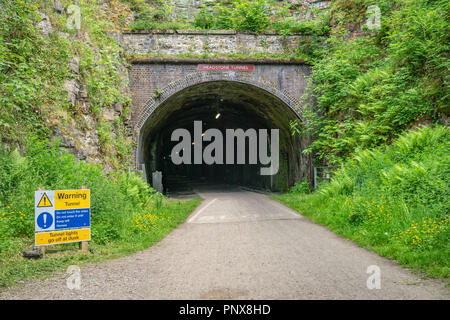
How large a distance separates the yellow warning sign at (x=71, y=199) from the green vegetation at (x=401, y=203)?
549 centimetres

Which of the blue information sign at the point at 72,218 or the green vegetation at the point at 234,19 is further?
the green vegetation at the point at 234,19

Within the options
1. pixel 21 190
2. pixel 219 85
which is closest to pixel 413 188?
pixel 21 190

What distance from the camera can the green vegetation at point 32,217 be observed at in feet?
16.1

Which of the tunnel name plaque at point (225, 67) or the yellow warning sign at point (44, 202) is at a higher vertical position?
the tunnel name plaque at point (225, 67)

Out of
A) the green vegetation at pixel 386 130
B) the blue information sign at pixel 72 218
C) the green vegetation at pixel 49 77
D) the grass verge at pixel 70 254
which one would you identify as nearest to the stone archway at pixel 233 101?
the green vegetation at pixel 386 130

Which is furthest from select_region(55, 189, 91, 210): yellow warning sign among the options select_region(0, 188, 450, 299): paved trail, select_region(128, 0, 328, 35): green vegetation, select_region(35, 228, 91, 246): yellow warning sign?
select_region(128, 0, 328, 35): green vegetation

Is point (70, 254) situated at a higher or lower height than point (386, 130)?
lower

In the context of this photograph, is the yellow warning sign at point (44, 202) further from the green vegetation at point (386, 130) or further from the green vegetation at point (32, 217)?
the green vegetation at point (386, 130)

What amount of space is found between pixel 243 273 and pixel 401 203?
3936 millimetres

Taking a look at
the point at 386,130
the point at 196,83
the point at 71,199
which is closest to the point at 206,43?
the point at 196,83

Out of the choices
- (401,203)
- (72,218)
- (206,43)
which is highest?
(206,43)

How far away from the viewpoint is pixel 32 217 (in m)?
5.58

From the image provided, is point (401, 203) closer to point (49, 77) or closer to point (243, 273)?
point (243, 273)
